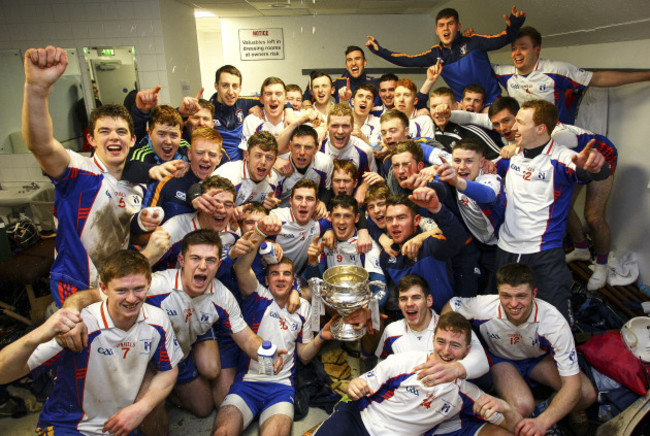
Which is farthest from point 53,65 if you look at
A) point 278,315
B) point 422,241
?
point 422,241

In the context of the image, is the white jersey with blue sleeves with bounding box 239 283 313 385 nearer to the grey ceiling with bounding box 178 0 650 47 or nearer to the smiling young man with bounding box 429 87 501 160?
the smiling young man with bounding box 429 87 501 160

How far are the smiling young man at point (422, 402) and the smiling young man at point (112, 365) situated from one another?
1.27 m

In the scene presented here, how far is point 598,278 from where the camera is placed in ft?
14.6

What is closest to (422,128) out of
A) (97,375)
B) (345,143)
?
(345,143)

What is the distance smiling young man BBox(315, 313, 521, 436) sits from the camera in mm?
2768

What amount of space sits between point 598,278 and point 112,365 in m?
4.63

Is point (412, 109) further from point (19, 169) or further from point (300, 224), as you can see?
point (19, 169)

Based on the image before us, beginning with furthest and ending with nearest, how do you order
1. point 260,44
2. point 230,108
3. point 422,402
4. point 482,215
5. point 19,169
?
point 260,44
point 19,169
point 230,108
point 482,215
point 422,402

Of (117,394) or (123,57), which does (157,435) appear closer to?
(117,394)

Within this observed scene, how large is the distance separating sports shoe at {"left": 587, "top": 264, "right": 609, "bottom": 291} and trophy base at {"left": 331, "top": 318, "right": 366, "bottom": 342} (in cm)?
286

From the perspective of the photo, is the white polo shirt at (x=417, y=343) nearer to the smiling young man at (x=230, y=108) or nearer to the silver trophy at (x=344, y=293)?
the silver trophy at (x=344, y=293)

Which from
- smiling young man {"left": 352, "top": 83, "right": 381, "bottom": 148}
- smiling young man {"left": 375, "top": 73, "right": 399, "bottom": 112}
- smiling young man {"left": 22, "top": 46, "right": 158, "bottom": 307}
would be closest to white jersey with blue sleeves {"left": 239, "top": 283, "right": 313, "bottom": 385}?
smiling young man {"left": 22, "top": 46, "right": 158, "bottom": 307}

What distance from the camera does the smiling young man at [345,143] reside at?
446 cm

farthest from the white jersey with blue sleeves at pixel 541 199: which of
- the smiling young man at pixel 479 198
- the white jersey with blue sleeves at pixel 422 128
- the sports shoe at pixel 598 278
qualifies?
the sports shoe at pixel 598 278
